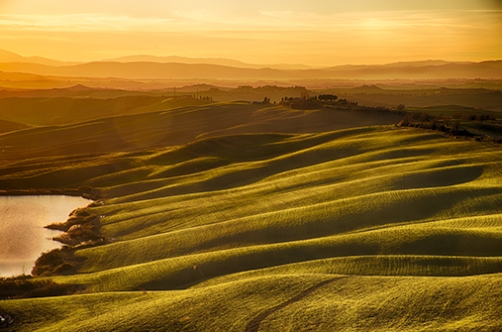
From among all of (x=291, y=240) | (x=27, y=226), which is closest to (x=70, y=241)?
(x=27, y=226)

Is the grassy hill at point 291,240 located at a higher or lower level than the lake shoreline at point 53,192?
lower

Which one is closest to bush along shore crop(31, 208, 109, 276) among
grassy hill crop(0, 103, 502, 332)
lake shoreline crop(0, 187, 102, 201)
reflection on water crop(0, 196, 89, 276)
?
grassy hill crop(0, 103, 502, 332)

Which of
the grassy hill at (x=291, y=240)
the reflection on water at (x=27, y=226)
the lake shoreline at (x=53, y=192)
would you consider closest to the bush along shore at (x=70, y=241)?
the grassy hill at (x=291, y=240)

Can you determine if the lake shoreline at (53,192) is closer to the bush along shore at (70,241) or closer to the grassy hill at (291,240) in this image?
the grassy hill at (291,240)

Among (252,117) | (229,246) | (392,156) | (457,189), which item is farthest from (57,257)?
(252,117)

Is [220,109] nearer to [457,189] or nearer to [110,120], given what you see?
[110,120]

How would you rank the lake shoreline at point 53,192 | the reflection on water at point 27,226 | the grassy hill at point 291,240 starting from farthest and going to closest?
the lake shoreline at point 53,192 → the reflection on water at point 27,226 → the grassy hill at point 291,240

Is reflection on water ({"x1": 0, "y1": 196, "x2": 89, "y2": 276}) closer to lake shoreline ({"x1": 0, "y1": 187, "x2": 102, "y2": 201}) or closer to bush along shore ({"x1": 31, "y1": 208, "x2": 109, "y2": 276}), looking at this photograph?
bush along shore ({"x1": 31, "y1": 208, "x2": 109, "y2": 276})

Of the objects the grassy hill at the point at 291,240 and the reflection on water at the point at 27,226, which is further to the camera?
the reflection on water at the point at 27,226
